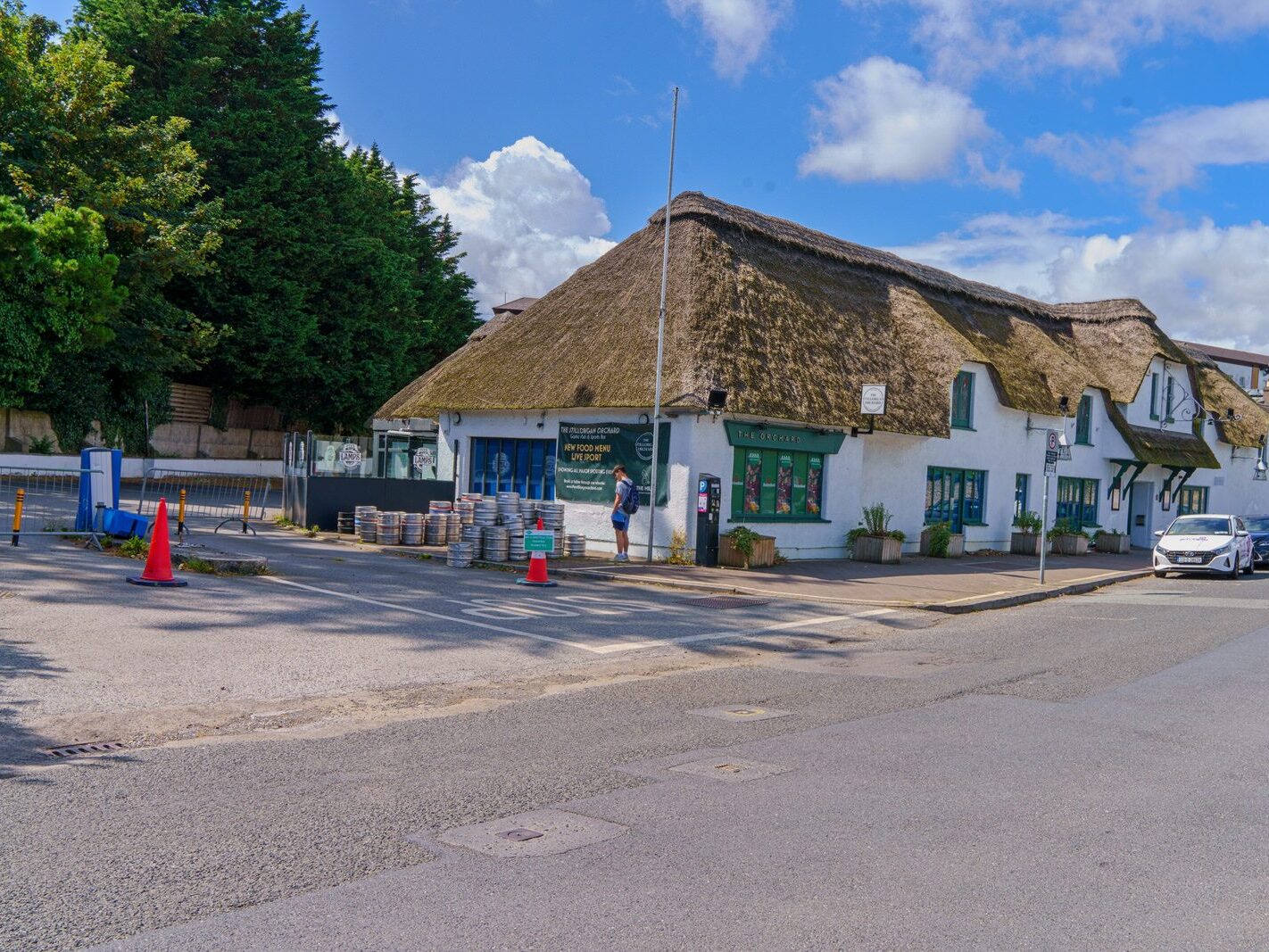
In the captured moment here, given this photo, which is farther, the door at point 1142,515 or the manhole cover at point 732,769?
the door at point 1142,515

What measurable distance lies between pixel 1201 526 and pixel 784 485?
442 inches

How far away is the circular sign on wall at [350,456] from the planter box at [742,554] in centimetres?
951

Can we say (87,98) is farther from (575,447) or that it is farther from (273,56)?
(575,447)

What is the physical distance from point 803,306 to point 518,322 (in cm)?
695

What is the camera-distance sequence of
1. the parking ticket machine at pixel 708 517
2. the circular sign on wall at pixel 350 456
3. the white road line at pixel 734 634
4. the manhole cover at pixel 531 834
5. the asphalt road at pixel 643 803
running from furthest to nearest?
the circular sign on wall at pixel 350 456 → the parking ticket machine at pixel 708 517 → the white road line at pixel 734 634 → the manhole cover at pixel 531 834 → the asphalt road at pixel 643 803

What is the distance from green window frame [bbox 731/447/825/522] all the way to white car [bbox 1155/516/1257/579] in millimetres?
8699

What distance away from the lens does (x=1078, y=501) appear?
114 feet

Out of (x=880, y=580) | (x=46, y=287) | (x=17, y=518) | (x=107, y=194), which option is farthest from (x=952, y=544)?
(x=107, y=194)

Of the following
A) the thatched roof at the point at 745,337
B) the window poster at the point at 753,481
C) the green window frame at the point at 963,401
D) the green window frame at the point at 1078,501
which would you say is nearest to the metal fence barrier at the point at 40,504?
the thatched roof at the point at 745,337

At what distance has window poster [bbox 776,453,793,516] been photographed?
74.4ft

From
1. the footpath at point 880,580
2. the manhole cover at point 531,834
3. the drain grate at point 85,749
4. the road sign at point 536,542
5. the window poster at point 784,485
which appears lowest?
the drain grate at point 85,749

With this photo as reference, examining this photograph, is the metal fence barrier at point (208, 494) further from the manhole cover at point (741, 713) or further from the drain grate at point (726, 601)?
the manhole cover at point (741, 713)

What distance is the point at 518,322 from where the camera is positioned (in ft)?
85.9

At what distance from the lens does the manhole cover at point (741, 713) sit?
851 centimetres
